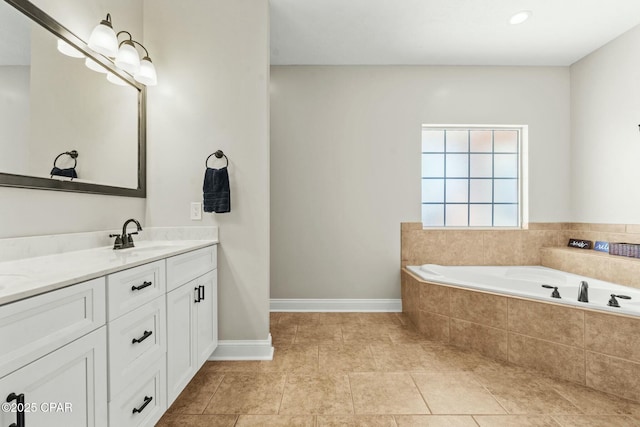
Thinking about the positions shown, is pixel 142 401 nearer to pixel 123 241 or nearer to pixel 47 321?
pixel 47 321

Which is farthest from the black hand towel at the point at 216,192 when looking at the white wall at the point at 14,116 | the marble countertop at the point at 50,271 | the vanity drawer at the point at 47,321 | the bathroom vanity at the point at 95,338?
the vanity drawer at the point at 47,321

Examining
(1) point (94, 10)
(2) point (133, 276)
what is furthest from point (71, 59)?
(2) point (133, 276)

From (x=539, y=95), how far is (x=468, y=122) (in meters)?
0.84

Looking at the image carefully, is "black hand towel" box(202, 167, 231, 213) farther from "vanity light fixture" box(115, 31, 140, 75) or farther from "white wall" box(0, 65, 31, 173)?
"white wall" box(0, 65, 31, 173)

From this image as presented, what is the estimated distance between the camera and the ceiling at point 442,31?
2.33 meters

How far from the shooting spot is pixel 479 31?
263 cm

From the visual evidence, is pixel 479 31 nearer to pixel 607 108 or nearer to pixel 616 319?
pixel 607 108

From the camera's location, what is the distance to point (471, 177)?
3.38 metres

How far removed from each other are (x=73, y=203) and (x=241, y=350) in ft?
4.64

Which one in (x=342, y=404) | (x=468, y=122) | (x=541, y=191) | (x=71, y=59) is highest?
(x=468, y=122)

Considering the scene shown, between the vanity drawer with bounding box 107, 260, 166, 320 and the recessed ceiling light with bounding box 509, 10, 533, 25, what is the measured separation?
127 inches

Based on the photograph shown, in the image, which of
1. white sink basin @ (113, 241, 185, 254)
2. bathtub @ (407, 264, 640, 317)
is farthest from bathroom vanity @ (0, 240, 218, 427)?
bathtub @ (407, 264, 640, 317)

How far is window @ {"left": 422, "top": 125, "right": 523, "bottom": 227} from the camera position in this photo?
11.0ft

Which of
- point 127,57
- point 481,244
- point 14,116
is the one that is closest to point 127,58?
point 127,57
